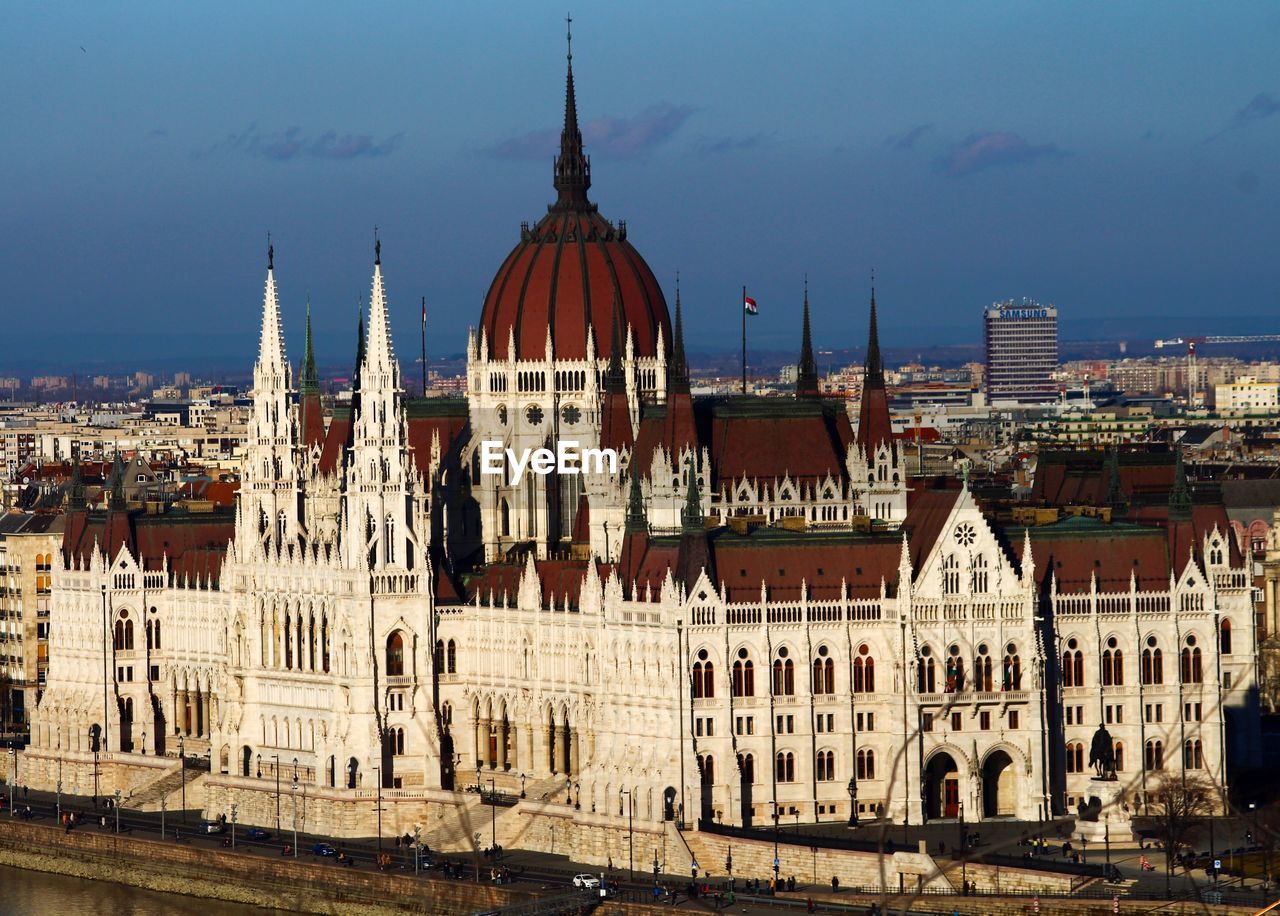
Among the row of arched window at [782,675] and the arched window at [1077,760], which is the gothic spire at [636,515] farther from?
the arched window at [1077,760]

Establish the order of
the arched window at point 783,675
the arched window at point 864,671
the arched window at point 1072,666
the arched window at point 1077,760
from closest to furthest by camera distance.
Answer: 1. the arched window at point 783,675
2. the arched window at point 864,671
3. the arched window at point 1072,666
4. the arched window at point 1077,760

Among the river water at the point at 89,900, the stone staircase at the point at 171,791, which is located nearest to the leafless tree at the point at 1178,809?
the river water at the point at 89,900

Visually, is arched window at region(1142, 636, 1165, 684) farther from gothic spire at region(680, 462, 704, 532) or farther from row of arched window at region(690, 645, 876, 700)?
gothic spire at region(680, 462, 704, 532)

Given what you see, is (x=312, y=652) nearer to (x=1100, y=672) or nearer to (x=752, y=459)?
(x=752, y=459)

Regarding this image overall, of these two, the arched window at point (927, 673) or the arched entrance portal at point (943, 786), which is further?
the arched entrance portal at point (943, 786)

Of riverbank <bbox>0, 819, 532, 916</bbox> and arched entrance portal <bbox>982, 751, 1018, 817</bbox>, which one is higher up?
arched entrance portal <bbox>982, 751, 1018, 817</bbox>

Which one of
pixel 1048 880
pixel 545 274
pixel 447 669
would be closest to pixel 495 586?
pixel 447 669

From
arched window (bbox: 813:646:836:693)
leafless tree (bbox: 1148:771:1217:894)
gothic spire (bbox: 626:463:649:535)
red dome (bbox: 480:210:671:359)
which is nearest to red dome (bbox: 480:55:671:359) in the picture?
red dome (bbox: 480:210:671:359)
